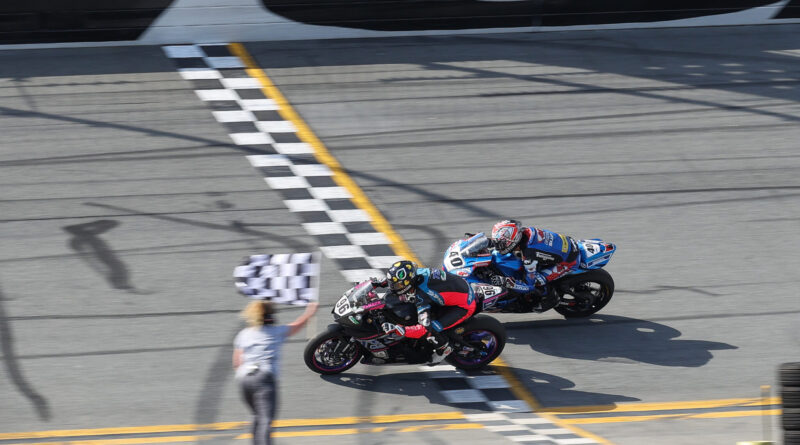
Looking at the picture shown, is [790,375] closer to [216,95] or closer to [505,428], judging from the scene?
[505,428]

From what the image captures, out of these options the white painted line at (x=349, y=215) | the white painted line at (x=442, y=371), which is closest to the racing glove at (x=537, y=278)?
the white painted line at (x=442, y=371)

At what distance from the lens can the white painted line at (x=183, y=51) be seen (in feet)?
62.6

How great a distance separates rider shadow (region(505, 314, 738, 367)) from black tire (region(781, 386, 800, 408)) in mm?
3077

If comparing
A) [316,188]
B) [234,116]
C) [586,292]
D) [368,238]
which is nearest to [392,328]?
[586,292]

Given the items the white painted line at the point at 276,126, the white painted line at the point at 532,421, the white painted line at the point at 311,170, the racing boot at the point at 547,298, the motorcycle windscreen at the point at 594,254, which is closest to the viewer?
the white painted line at the point at 532,421

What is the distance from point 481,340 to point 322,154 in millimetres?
6108

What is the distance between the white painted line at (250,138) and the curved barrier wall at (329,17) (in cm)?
414

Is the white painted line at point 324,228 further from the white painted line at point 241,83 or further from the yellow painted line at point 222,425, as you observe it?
the white painted line at point 241,83

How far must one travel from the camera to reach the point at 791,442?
7.72m

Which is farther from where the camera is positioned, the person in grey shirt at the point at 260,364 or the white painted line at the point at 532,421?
the white painted line at the point at 532,421

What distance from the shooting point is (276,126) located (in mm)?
16641

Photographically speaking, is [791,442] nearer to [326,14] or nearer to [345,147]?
[345,147]

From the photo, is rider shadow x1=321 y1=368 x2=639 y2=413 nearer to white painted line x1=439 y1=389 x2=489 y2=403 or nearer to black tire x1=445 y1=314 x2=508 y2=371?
white painted line x1=439 y1=389 x2=489 y2=403

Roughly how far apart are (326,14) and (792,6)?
370 inches
